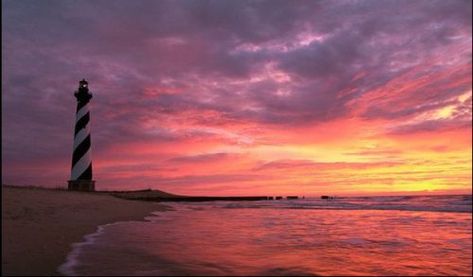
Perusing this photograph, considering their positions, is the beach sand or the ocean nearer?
the beach sand

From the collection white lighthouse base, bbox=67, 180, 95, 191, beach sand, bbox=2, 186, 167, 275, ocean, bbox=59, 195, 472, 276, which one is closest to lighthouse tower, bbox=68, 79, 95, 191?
white lighthouse base, bbox=67, 180, 95, 191

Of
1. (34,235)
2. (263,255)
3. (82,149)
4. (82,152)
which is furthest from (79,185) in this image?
(263,255)

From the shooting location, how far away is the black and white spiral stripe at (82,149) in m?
44.1

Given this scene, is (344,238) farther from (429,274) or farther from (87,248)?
(87,248)

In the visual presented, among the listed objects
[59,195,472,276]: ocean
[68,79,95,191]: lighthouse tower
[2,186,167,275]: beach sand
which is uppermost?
[68,79,95,191]: lighthouse tower

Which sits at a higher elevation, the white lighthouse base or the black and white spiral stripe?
the black and white spiral stripe

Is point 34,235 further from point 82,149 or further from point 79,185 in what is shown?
point 82,149

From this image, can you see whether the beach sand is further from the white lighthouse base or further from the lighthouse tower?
the lighthouse tower

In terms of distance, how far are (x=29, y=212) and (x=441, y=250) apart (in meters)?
16.0

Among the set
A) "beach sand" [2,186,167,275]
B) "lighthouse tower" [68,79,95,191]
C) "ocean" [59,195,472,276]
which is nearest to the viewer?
"beach sand" [2,186,167,275]

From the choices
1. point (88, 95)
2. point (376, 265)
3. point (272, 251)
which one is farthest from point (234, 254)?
point (88, 95)

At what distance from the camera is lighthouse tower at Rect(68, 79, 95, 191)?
145ft

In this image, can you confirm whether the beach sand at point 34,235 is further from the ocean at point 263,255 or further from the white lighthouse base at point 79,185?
the white lighthouse base at point 79,185

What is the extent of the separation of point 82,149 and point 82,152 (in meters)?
0.34
